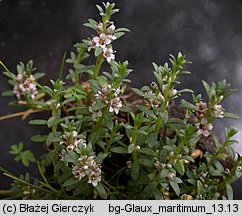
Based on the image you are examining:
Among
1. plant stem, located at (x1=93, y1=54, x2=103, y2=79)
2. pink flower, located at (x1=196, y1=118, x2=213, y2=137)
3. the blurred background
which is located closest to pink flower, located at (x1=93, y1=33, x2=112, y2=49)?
plant stem, located at (x1=93, y1=54, x2=103, y2=79)

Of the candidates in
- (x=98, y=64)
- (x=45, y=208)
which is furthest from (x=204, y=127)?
(x=45, y=208)

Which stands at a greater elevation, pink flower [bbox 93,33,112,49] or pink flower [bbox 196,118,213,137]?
pink flower [bbox 93,33,112,49]

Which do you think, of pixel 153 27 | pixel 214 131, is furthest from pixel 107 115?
pixel 153 27

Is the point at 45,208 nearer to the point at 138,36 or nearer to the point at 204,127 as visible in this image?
the point at 204,127

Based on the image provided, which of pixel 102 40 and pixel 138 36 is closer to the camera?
pixel 102 40

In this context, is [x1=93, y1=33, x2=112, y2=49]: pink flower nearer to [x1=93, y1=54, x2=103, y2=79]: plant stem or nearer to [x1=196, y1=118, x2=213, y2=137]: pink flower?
[x1=93, y1=54, x2=103, y2=79]: plant stem

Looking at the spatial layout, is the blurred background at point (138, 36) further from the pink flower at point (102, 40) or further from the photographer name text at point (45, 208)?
the pink flower at point (102, 40)

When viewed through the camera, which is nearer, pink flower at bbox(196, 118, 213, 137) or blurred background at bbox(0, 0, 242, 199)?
pink flower at bbox(196, 118, 213, 137)

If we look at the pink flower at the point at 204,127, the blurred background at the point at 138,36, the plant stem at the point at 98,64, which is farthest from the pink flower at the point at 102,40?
the blurred background at the point at 138,36
